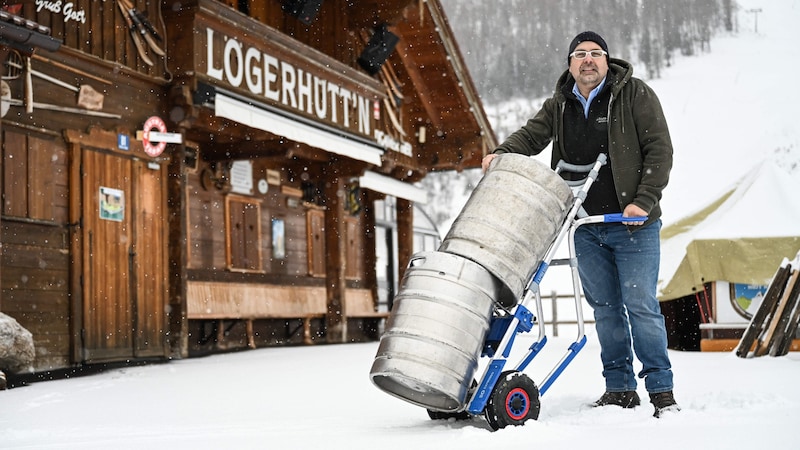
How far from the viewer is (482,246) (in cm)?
471

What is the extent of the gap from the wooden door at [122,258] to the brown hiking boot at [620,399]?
627cm

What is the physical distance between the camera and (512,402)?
15.0 feet

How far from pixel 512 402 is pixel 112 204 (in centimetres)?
702

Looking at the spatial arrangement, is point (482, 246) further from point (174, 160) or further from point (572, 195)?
point (174, 160)

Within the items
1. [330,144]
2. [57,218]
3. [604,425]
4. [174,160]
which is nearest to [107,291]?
[57,218]

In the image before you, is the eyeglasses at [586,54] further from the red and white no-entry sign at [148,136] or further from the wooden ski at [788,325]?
the red and white no-entry sign at [148,136]

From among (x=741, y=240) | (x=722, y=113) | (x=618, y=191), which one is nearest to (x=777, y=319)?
(x=741, y=240)

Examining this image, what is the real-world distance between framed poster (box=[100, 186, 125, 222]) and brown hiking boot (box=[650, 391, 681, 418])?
273 inches

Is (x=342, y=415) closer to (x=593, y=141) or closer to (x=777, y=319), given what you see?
(x=593, y=141)

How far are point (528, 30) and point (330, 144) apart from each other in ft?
360

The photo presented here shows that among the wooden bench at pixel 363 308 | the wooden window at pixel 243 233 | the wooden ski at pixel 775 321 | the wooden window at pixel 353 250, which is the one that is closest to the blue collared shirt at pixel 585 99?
the wooden ski at pixel 775 321

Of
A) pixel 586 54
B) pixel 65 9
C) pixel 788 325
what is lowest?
pixel 788 325

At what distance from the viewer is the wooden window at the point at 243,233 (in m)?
13.9

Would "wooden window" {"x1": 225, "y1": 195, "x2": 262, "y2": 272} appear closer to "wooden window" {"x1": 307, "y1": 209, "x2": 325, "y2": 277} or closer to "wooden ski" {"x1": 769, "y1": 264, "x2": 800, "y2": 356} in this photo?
"wooden window" {"x1": 307, "y1": 209, "x2": 325, "y2": 277}
